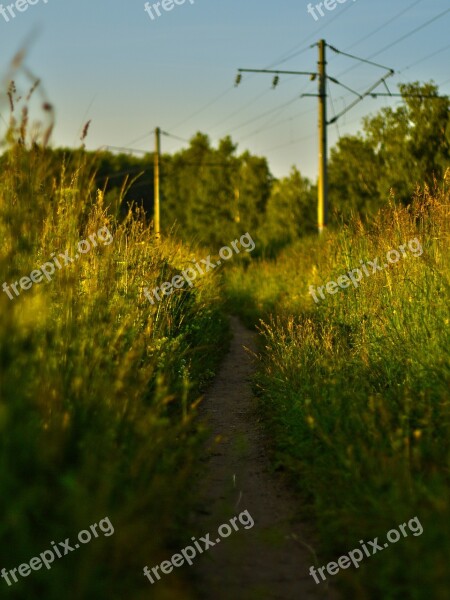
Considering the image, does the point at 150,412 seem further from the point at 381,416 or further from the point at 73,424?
the point at 381,416

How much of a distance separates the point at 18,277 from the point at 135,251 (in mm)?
3828

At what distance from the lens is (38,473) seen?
3.45 metres

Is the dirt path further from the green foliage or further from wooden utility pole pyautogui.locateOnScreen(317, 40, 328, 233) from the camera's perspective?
the green foliage

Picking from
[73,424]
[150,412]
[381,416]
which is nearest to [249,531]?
[150,412]

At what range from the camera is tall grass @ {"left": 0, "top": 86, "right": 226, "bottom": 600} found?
10.3 ft

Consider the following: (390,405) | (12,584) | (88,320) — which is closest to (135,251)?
(88,320)

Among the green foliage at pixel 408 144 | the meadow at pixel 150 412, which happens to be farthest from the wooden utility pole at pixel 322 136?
the meadow at pixel 150 412

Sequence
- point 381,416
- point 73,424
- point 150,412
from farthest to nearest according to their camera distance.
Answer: point 381,416 → point 150,412 → point 73,424

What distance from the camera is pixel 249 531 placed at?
14.5ft

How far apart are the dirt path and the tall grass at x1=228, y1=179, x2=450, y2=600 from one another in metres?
0.18

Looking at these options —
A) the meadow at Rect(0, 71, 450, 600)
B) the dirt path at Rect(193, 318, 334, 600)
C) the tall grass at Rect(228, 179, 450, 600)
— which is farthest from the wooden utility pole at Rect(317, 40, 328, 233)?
the dirt path at Rect(193, 318, 334, 600)

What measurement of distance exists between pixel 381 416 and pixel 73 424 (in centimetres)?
Result: 240

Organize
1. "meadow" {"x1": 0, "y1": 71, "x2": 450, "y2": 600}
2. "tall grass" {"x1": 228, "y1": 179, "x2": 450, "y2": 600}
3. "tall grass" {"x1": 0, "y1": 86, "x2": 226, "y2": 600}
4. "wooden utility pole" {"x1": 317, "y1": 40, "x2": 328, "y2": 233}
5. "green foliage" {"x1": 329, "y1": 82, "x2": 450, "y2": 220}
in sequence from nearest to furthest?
"tall grass" {"x1": 0, "y1": 86, "x2": 226, "y2": 600} → "meadow" {"x1": 0, "y1": 71, "x2": 450, "y2": 600} → "tall grass" {"x1": 228, "y1": 179, "x2": 450, "y2": 600} → "wooden utility pole" {"x1": 317, "y1": 40, "x2": 328, "y2": 233} → "green foliage" {"x1": 329, "y1": 82, "x2": 450, "y2": 220}

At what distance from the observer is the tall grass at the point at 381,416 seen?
3.68 metres
